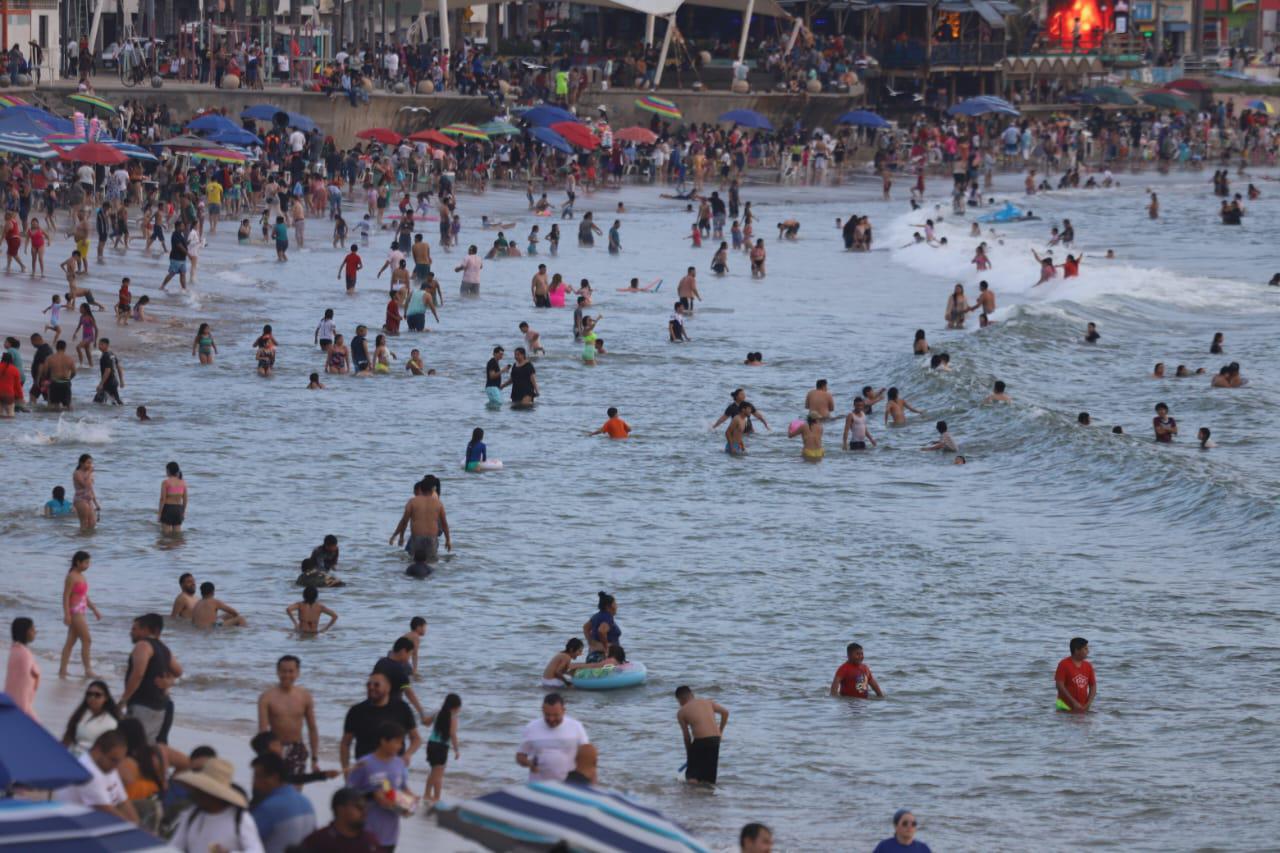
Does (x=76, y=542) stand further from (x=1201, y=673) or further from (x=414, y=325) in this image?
(x=414, y=325)

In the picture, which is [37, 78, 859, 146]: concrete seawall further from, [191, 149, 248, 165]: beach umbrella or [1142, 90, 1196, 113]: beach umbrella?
[1142, 90, 1196, 113]: beach umbrella

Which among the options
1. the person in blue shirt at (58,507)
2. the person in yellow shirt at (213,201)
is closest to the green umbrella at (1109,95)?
the person in yellow shirt at (213,201)

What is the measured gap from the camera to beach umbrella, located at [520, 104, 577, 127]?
54.5 meters

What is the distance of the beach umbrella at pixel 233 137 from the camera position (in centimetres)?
4384

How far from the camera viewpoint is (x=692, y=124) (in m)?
62.2

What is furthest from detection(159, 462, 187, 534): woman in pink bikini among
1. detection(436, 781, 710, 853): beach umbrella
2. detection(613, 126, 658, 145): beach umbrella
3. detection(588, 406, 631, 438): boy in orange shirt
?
detection(613, 126, 658, 145): beach umbrella

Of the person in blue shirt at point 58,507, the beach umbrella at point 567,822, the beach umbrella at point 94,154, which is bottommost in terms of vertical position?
the person in blue shirt at point 58,507

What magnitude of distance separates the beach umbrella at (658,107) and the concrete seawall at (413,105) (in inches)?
35.1

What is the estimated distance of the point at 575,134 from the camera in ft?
174

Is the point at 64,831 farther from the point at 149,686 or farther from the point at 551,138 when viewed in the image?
the point at 551,138

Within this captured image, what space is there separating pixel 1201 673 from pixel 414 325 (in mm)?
18617

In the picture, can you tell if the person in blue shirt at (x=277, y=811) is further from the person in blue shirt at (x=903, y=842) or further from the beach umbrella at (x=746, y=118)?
the beach umbrella at (x=746, y=118)

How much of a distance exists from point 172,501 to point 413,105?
3745 cm

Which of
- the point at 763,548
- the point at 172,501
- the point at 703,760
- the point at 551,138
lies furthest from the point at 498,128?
the point at 703,760
